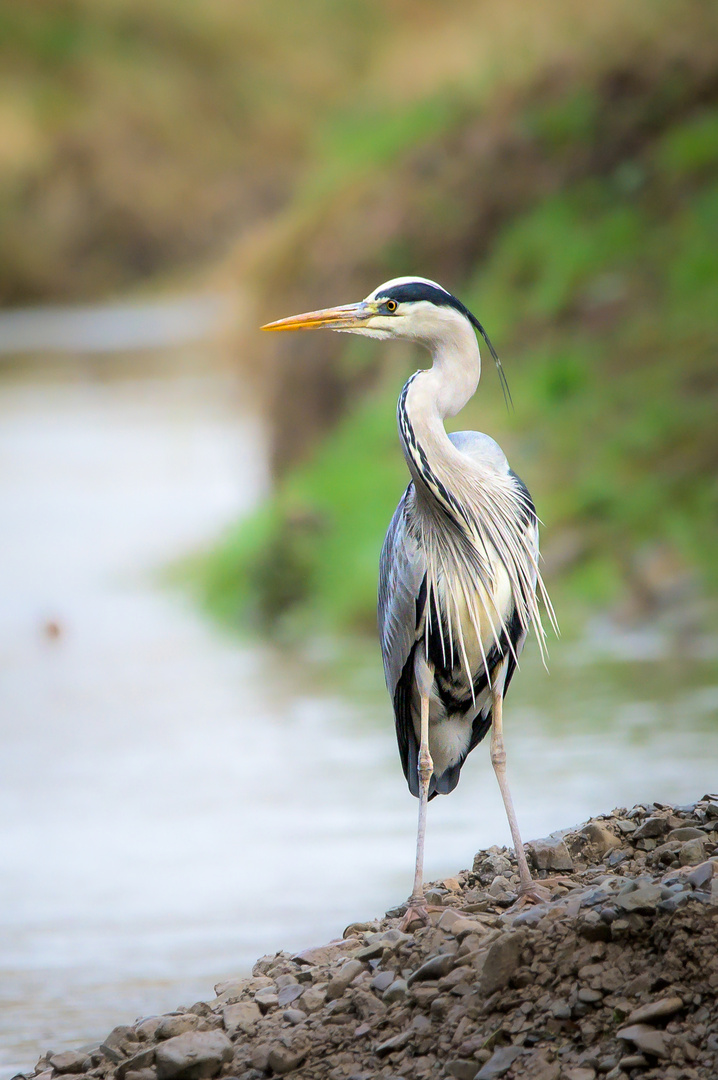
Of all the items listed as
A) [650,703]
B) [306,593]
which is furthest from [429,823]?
[306,593]

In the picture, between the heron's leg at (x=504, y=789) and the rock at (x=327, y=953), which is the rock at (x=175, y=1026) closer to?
the rock at (x=327, y=953)

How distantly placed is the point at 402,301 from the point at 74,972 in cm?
153

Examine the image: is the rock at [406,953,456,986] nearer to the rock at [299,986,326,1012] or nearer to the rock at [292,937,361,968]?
the rock at [299,986,326,1012]

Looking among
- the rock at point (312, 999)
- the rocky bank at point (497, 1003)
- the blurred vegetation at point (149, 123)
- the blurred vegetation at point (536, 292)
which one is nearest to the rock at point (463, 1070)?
the rocky bank at point (497, 1003)

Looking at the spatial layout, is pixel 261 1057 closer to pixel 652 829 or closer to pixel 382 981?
pixel 382 981

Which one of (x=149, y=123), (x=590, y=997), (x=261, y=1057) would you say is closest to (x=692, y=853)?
(x=590, y=997)

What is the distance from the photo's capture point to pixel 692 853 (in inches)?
90.7

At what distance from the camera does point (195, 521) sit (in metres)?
9.75

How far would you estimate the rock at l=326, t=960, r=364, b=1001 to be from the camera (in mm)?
2191

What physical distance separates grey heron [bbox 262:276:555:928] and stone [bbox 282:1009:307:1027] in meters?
0.24

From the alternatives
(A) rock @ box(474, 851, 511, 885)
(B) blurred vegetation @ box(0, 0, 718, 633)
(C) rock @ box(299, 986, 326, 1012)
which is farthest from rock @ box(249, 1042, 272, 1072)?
(B) blurred vegetation @ box(0, 0, 718, 633)

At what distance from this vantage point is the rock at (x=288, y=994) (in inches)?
88.2

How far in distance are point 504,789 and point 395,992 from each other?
0.40 metres

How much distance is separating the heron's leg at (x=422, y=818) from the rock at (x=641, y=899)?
1.23 feet
